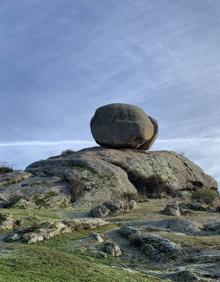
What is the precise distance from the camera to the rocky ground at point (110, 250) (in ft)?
56.2

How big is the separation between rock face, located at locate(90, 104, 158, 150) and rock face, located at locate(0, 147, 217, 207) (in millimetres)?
1360

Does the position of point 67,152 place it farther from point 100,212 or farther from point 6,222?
point 6,222

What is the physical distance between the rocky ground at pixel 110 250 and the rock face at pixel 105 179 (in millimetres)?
10403

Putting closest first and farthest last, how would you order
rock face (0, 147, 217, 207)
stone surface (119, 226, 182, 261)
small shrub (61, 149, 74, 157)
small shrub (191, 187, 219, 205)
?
stone surface (119, 226, 182, 261) → rock face (0, 147, 217, 207) → small shrub (191, 187, 219, 205) → small shrub (61, 149, 74, 157)

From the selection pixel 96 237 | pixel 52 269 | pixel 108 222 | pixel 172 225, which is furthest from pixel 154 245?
pixel 108 222

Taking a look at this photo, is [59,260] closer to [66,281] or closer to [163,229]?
[66,281]

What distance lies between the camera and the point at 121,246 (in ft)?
75.0

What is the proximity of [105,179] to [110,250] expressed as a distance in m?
23.0

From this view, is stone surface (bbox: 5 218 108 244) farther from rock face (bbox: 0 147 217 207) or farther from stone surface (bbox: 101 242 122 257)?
rock face (bbox: 0 147 217 207)

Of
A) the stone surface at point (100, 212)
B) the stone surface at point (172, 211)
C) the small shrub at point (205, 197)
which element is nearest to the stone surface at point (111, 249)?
the stone surface at point (100, 212)

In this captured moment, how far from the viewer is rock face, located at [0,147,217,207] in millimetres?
A: 40906

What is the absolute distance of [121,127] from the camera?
174 ft

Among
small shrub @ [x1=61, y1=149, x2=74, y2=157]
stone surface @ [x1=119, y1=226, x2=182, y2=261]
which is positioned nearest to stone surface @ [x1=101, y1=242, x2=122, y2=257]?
stone surface @ [x1=119, y1=226, x2=182, y2=261]

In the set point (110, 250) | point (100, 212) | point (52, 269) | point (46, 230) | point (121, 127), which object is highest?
point (121, 127)
